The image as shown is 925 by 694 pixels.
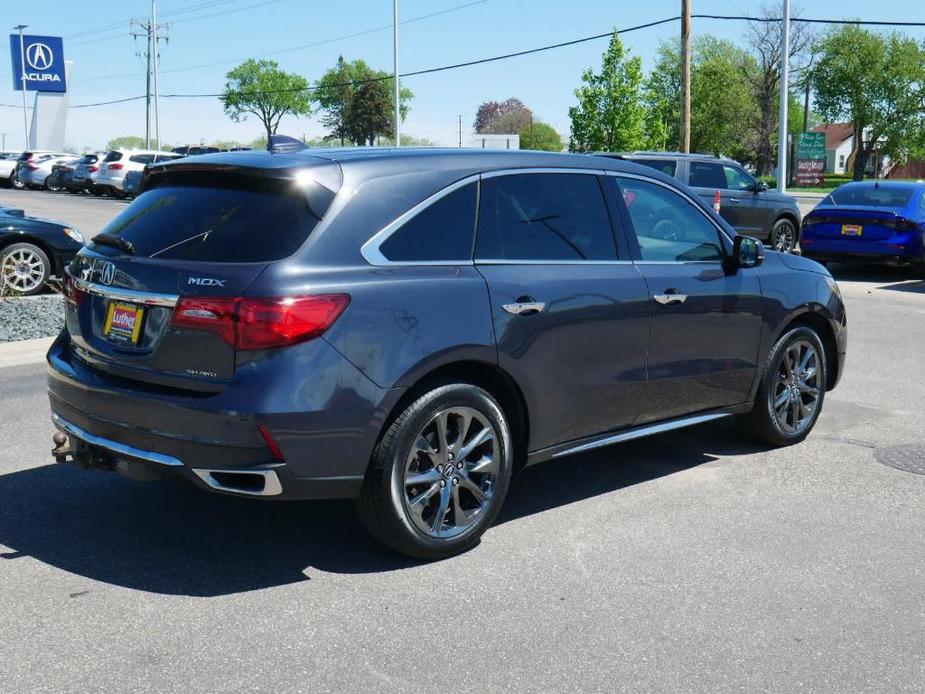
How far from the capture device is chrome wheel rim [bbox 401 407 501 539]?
15.1ft

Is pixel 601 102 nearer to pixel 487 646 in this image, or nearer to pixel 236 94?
pixel 487 646

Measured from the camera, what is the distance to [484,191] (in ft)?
16.3

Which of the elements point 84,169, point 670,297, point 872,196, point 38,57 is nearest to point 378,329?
point 670,297

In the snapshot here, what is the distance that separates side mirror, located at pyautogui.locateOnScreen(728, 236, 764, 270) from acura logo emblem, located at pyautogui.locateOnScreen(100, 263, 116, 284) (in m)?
3.31

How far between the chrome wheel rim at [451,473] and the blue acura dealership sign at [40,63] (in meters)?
66.2

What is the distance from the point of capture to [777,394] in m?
6.63

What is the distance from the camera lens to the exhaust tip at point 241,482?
421 cm

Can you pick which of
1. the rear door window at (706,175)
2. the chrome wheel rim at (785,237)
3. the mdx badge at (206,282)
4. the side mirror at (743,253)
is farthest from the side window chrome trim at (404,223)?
the chrome wheel rim at (785,237)

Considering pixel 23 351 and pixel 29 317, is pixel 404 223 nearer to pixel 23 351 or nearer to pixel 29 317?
pixel 23 351

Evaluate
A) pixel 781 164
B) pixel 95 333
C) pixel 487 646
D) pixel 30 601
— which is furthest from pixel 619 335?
pixel 781 164

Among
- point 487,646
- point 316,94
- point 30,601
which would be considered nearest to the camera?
point 487,646

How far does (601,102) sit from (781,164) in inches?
708

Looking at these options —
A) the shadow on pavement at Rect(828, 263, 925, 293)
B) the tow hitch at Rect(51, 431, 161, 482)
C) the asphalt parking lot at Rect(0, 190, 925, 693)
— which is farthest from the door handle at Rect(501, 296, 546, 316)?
the shadow on pavement at Rect(828, 263, 925, 293)

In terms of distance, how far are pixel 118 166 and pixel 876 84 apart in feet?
225
